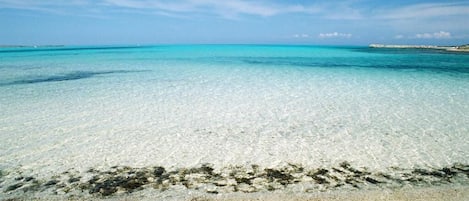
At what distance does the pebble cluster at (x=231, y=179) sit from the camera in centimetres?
429

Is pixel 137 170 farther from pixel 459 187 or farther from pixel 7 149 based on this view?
pixel 459 187

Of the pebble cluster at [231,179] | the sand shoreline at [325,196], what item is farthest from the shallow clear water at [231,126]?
the sand shoreline at [325,196]

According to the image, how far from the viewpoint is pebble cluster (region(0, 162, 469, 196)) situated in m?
4.29

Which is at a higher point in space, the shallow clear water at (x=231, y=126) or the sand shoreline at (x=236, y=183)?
the shallow clear water at (x=231, y=126)

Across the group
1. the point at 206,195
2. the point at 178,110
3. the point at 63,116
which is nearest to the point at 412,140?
the point at 206,195

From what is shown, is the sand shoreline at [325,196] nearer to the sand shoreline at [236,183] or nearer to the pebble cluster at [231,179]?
the sand shoreline at [236,183]

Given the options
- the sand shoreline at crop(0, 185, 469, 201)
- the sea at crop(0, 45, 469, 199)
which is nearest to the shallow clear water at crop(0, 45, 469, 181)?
the sea at crop(0, 45, 469, 199)

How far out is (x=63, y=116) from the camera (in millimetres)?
8055

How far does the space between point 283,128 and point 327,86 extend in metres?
6.65

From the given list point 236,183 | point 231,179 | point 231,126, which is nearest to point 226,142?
point 231,126

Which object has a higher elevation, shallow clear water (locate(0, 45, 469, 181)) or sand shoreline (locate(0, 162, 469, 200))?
shallow clear water (locate(0, 45, 469, 181))

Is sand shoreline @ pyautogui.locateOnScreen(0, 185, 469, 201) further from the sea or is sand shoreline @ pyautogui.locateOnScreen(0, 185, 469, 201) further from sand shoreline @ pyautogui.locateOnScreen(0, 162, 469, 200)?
the sea

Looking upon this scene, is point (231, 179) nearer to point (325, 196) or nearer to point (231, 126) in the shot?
point (325, 196)

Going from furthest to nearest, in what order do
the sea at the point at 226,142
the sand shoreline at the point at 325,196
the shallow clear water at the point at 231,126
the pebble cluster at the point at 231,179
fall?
1. the shallow clear water at the point at 231,126
2. the sea at the point at 226,142
3. the pebble cluster at the point at 231,179
4. the sand shoreline at the point at 325,196
